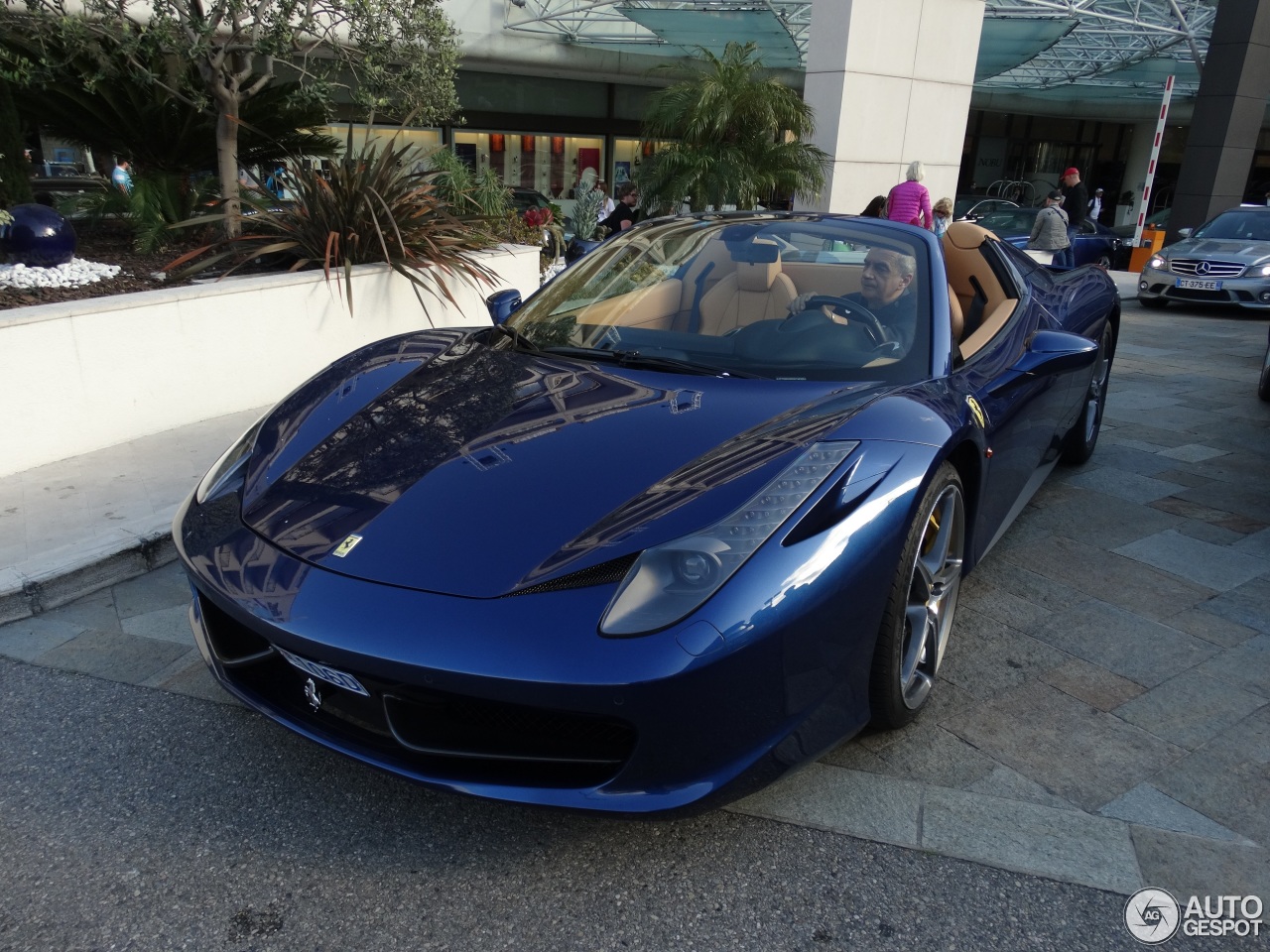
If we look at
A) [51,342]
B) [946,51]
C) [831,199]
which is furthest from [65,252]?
[946,51]

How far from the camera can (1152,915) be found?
2.10 meters

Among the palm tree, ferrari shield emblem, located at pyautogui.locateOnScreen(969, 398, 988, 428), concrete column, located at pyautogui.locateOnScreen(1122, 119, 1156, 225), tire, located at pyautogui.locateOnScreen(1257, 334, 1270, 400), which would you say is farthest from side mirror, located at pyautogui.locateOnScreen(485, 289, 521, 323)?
concrete column, located at pyautogui.locateOnScreen(1122, 119, 1156, 225)

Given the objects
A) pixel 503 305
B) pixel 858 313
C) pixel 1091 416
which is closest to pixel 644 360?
pixel 858 313

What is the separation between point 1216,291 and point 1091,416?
26.4 feet

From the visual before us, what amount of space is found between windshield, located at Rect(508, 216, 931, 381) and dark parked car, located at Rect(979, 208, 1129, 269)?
35.1ft

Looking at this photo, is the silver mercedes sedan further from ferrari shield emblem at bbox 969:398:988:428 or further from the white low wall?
ferrari shield emblem at bbox 969:398:988:428

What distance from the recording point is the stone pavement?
7.79ft

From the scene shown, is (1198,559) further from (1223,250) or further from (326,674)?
(1223,250)

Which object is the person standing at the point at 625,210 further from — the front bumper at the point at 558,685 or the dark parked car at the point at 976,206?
the front bumper at the point at 558,685

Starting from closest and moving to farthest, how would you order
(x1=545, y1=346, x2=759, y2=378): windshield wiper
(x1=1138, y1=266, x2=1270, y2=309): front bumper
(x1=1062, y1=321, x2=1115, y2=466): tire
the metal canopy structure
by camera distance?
(x1=545, y1=346, x2=759, y2=378): windshield wiper → (x1=1062, y1=321, x2=1115, y2=466): tire → (x1=1138, y1=266, x2=1270, y2=309): front bumper → the metal canopy structure

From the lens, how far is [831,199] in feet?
41.1

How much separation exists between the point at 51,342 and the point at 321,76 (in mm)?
2951

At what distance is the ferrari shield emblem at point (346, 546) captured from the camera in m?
2.18

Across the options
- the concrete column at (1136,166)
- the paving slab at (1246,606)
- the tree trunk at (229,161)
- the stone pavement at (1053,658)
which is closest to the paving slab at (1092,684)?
the stone pavement at (1053,658)
